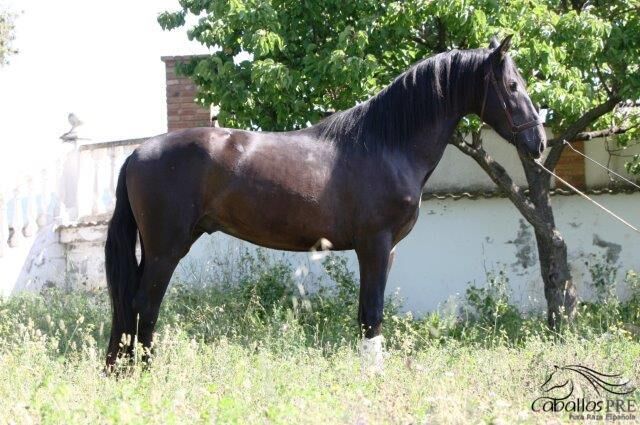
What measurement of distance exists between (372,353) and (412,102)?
1.90 m

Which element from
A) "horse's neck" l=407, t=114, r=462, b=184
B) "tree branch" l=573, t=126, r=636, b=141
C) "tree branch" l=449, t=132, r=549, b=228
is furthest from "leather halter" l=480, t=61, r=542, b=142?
"tree branch" l=573, t=126, r=636, b=141

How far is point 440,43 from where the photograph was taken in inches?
350

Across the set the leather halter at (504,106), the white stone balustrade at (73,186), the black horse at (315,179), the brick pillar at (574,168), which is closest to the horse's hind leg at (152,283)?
the black horse at (315,179)

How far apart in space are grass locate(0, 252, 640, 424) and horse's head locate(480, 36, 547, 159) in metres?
1.53

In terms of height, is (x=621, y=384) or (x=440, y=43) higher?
(x=440, y=43)

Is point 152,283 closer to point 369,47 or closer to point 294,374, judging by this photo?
point 294,374

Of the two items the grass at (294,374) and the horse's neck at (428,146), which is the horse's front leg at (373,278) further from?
the horse's neck at (428,146)

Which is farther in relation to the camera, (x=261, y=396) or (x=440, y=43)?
(x=440, y=43)

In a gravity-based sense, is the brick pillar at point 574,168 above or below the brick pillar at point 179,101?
below

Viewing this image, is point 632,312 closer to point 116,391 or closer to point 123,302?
point 123,302

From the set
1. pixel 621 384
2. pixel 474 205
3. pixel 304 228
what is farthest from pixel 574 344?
pixel 474 205

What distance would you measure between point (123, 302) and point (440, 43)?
4.14 meters

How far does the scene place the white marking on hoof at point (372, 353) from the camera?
250 inches

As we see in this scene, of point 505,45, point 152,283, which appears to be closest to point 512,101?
point 505,45
